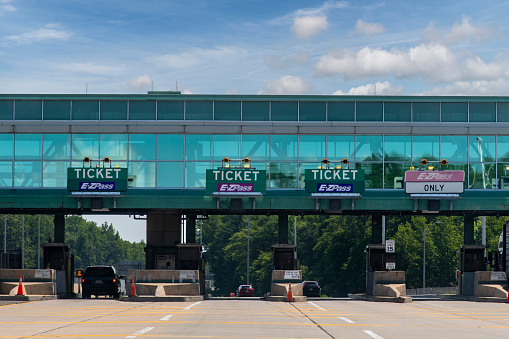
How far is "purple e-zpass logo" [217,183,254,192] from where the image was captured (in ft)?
147

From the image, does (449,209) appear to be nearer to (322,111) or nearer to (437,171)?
(437,171)

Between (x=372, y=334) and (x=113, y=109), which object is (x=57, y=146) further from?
(x=372, y=334)

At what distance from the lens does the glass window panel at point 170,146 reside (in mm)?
48219

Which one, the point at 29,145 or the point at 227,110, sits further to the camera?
the point at 227,110

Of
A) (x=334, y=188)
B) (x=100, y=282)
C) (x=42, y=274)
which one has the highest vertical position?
(x=334, y=188)

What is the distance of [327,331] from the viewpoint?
17844mm

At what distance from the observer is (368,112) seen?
1939 inches

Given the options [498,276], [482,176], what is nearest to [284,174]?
[482,176]

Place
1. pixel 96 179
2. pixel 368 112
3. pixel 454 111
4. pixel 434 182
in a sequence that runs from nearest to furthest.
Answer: pixel 96 179, pixel 434 182, pixel 368 112, pixel 454 111

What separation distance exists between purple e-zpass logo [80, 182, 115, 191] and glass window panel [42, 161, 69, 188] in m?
3.52

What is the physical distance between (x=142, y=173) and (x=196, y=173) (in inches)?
125

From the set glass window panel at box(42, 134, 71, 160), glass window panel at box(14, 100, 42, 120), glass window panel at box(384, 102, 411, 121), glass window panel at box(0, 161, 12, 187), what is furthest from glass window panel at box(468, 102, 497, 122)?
glass window panel at box(0, 161, 12, 187)

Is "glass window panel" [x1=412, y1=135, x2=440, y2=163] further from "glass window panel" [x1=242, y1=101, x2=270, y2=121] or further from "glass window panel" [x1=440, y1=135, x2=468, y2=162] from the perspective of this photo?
"glass window panel" [x1=242, y1=101, x2=270, y2=121]

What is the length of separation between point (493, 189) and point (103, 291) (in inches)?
923
